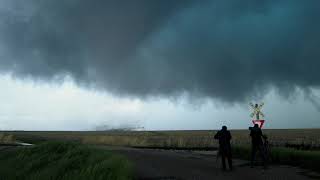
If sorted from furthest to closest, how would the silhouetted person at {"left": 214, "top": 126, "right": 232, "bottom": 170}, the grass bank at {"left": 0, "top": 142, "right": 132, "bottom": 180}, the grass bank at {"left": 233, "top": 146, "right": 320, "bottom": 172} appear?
the grass bank at {"left": 233, "top": 146, "right": 320, "bottom": 172} → the silhouetted person at {"left": 214, "top": 126, "right": 232, "bottom": 170} → the grass bank at {"left": 0, "top": 142, "right": 132, "bottom": 180}

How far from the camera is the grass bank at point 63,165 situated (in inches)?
706

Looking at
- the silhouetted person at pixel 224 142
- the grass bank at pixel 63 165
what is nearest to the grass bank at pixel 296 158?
the silhouetted person at pixel 224 142

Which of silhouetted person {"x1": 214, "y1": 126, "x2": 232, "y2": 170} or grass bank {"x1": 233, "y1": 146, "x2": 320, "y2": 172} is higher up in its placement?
silhouetted person {"x1": 214, "y1": 126, "x2": 232, "y2": 170}

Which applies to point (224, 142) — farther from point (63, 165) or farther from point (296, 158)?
point (63, 165)

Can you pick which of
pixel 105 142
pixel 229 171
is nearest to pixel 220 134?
pixel 229 171

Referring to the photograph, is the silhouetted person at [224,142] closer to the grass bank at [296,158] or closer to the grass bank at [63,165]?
the grass bank at [296,158]

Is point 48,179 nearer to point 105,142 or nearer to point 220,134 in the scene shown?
point 220,134

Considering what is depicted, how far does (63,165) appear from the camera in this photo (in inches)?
926

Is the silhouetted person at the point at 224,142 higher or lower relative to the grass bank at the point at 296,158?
higher

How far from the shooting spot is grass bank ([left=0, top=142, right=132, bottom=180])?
17922mm

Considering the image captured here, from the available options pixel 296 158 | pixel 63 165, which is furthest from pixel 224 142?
pixel 63 165

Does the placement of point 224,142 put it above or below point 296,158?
above

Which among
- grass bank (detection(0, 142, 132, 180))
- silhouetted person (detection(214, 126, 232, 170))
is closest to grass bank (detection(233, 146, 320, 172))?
silhouetted person (detection(214, 126, 232, 170))

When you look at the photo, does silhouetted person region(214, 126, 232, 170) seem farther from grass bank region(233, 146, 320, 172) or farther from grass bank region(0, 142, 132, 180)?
grass bank region(0, 142, 132, 180)
